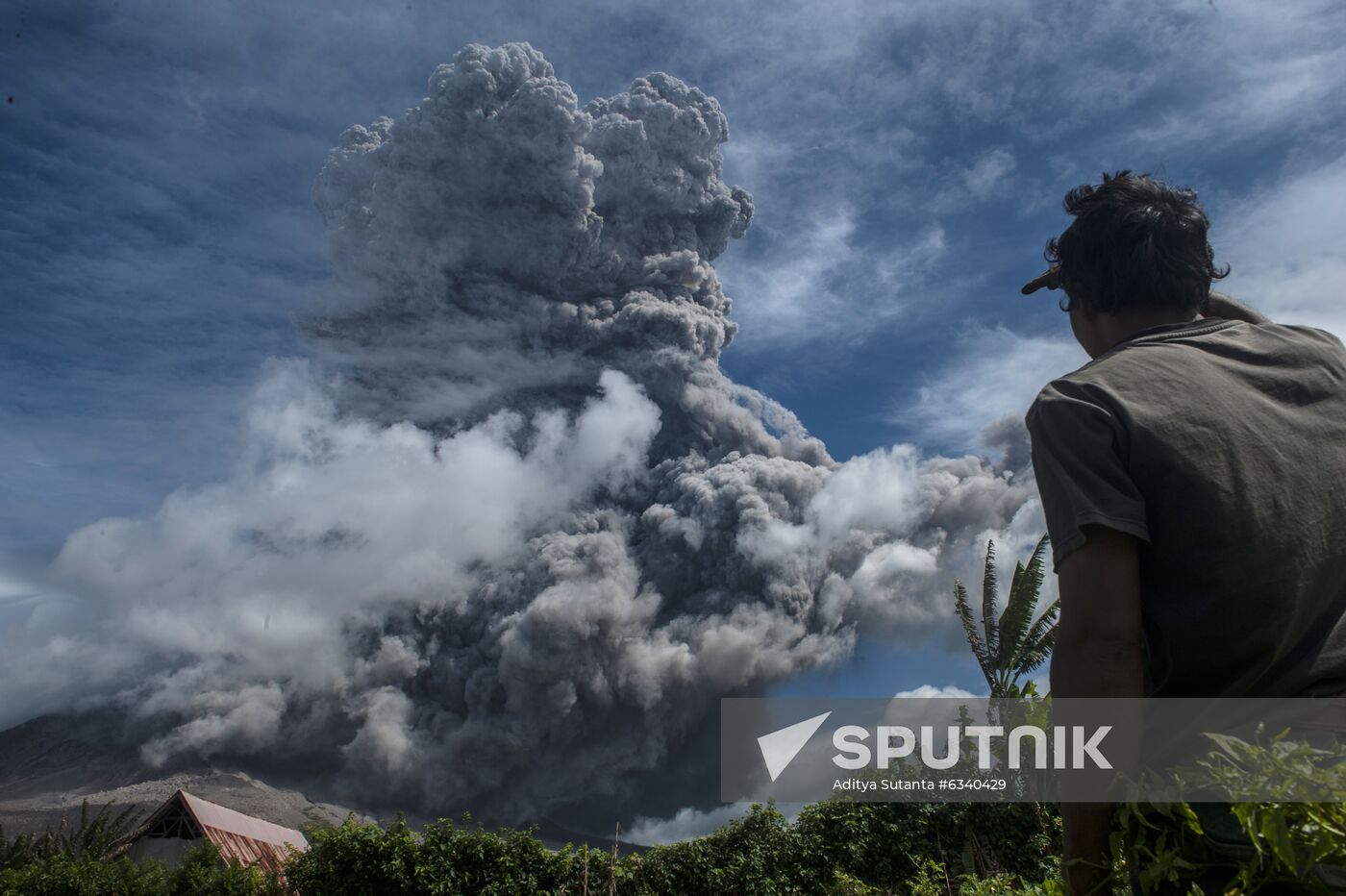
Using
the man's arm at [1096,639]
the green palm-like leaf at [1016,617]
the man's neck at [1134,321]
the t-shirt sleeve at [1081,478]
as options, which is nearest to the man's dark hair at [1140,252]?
the man's neck at [1134,321]

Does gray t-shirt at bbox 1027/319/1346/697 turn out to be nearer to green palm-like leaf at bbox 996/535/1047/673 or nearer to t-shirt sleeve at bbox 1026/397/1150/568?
t-shirt sleeve at bbox 1026/397/1150/568

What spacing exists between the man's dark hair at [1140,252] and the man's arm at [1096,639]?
1.51 feet

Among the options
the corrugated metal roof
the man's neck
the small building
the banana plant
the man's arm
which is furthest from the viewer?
the corrugated metal roof

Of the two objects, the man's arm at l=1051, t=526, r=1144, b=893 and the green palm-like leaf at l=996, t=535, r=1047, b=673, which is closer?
the man's arm at l=1051, t=526, r=1144, b=893

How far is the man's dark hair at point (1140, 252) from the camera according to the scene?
1160 mm

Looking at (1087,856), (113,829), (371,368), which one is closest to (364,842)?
(1087,856)

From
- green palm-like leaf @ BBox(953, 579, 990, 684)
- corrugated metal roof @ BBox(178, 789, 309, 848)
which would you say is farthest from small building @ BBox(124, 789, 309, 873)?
green palm-like leaf @ BBox(953, 579, 990, 684)

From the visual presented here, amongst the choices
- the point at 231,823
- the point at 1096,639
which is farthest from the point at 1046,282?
the point at 231,823

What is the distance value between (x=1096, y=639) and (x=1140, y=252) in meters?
0.61

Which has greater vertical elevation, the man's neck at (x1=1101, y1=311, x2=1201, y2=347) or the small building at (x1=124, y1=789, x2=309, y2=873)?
the man's neck at (x1=1101, y1=311, x2=1201, y2=347)

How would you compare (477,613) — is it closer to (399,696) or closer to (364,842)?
(399,696)

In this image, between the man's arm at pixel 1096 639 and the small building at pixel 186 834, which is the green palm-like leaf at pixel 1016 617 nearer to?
the man's arm at pixel 1096 639

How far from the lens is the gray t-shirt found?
880mm

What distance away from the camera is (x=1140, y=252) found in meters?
1.16
